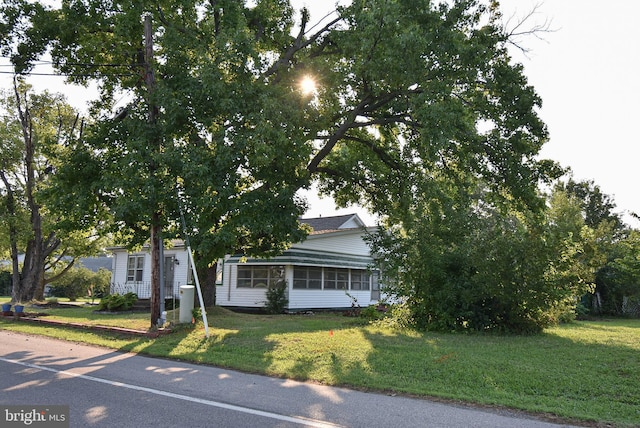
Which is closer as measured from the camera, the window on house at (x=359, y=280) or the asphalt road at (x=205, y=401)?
the asphalt road at (x=205, y=401)

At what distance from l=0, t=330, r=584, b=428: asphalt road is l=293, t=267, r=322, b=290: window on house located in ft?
45.7

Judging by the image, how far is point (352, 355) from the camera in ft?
29.7

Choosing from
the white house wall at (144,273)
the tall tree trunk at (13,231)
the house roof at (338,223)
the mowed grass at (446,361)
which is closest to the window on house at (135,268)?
the white house wall at (144,273)

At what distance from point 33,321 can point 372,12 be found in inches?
594

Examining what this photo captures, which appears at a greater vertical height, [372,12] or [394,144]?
[372,12]

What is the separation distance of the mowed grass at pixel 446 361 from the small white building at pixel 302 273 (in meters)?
8.57

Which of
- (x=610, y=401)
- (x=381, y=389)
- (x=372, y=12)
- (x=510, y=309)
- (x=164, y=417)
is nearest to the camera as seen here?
(x=164, y=417)

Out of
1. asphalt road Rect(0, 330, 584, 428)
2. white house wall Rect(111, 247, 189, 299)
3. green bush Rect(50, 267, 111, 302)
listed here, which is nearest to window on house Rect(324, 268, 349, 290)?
white house wall Rect(111, 247, 189, 299)

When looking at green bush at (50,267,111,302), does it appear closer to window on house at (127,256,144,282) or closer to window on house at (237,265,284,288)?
window on house at (127,256,144,282)

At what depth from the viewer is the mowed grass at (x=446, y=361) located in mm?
6246

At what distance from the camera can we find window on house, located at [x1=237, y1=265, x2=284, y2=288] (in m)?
22.2

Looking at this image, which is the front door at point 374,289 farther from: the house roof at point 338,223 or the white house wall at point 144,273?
the white house wall at point 144,273

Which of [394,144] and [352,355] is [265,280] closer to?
[394,144]

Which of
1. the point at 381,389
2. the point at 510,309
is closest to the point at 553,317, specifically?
the point at 510,309
